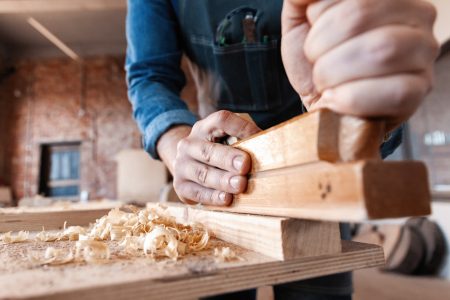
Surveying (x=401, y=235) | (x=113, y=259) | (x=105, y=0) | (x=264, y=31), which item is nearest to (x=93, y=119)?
(x=105, y=0)

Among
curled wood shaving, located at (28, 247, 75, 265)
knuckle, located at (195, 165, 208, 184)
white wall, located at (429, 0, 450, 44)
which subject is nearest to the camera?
curled wood shaving, located at (28, 247, 75, 265)

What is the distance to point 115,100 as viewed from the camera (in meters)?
6.07

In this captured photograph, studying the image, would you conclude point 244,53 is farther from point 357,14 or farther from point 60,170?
point 60,170

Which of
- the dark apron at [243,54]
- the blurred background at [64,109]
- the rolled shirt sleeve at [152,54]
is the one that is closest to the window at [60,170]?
the blurred background at [64,109]

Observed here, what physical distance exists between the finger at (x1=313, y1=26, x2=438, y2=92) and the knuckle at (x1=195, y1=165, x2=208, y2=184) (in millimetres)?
349

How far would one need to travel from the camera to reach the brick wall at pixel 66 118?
5957 mm

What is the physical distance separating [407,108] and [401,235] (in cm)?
278

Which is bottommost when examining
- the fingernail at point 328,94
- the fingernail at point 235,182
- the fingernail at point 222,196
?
the fingernail at point 222,196

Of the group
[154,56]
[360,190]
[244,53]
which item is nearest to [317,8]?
[360,190]

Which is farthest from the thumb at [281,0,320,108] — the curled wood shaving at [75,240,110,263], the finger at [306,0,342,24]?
the curled wood shaving at [75,240,110,263]

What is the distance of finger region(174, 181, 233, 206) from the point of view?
62 cm

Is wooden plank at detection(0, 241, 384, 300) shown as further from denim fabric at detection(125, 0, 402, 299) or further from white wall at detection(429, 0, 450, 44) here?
white wall at detection(429, 0, 450, 44)

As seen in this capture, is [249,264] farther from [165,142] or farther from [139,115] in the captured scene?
[139,115]

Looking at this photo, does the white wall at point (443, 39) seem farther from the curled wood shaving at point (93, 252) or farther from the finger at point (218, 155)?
the curled wood shaving at point (93, 252)
